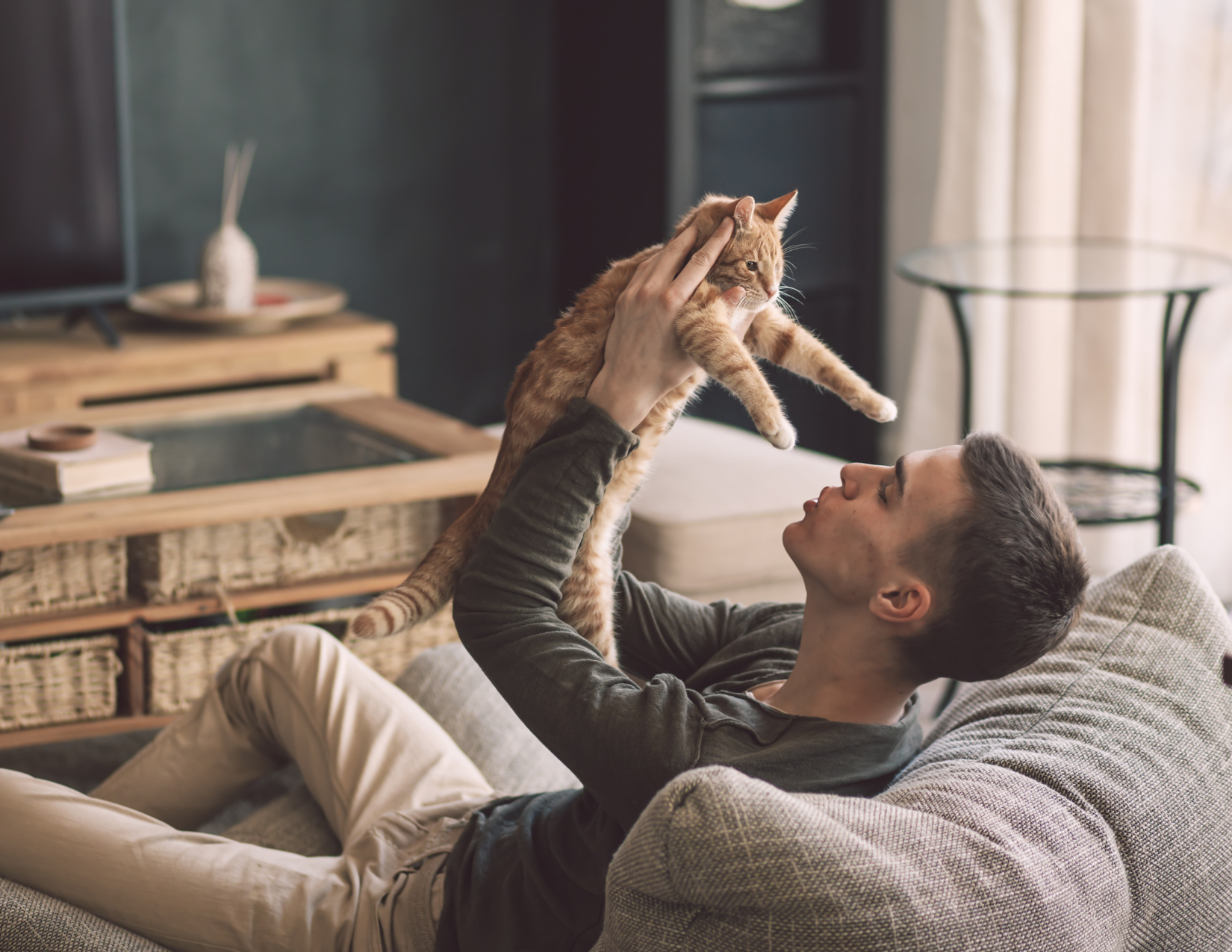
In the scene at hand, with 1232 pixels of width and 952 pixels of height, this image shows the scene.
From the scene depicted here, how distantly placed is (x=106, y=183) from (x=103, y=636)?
1585mm

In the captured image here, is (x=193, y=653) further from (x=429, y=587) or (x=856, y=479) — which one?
(x=856, y=479)

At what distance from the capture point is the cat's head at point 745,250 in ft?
4.28

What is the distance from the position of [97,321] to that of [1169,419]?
2.43 metres

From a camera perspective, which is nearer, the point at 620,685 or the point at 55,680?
the point at 620,685

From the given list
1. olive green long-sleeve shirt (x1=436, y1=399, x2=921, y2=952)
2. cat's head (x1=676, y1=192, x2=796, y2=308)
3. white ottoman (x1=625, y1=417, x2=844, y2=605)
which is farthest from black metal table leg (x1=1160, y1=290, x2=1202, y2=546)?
olive green long-sleeve shirt (x1=436, y1=399, x2=921, y2=952)

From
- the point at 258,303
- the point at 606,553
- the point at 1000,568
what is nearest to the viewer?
the point at 1000,568

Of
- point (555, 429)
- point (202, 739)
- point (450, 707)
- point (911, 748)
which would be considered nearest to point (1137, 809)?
point (911, 748)

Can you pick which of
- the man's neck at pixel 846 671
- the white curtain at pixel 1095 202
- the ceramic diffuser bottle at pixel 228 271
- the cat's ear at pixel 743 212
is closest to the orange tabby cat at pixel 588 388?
the cat's ear at pixel 743 212

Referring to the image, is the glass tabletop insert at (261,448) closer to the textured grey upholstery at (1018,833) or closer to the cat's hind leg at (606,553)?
the cat's hind leg at (606,553)

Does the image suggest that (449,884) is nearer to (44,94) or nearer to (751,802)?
(751,802)

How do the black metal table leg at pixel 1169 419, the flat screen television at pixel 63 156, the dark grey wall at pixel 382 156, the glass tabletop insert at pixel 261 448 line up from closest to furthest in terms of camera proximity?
the glass tabletop insert at pixel 261 448, the black metal table leg at pixel 1169 419, the flat screen television at pixel 63 156, the dark grey wall at pixel 382 156

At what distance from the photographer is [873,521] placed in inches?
43.6


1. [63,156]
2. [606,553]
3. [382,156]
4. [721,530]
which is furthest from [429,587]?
[382,156]

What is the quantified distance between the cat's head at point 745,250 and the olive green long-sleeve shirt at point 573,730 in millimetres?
266
